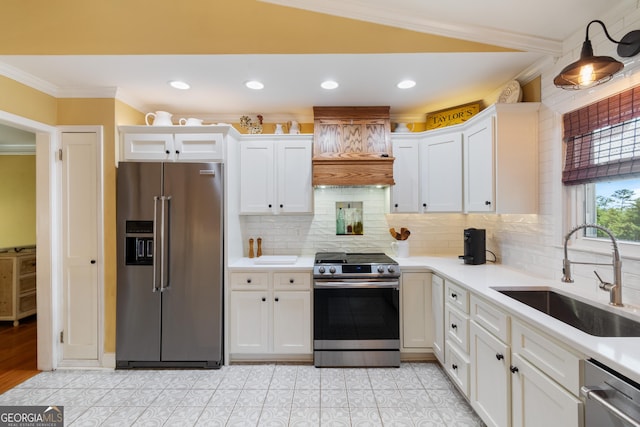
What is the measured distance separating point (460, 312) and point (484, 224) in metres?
1.34

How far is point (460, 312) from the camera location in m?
2.17

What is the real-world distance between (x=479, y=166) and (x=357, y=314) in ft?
5.62

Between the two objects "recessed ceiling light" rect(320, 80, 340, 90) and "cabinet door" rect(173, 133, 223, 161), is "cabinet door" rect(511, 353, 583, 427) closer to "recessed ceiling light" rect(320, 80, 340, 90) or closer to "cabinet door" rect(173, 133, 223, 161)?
"recessed ceiling light" rect(320, 80, 340, 90)

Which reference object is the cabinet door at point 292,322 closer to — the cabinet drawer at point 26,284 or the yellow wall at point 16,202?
the cabinet drawer at point 26,284

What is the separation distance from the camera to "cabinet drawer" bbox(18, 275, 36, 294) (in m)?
3.86

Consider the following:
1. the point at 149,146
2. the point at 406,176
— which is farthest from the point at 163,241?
the point at 406,176

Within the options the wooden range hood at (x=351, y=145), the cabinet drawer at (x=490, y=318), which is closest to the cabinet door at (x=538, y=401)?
the cabinet drawer at (x=490, y=318)

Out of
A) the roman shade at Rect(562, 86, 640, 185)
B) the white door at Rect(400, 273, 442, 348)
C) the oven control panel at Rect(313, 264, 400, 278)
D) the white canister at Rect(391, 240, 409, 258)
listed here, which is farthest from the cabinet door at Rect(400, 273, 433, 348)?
the roman shade at Rect(562, 86, 640, 185)

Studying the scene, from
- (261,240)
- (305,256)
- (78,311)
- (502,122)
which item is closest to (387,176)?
(502,122)

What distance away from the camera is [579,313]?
1.75 m

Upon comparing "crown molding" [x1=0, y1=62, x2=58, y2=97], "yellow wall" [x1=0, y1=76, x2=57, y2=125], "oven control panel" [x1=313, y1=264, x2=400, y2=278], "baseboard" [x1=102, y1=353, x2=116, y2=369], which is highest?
"crown molding" [x1=0, y1=62, x2=58, y2=97]

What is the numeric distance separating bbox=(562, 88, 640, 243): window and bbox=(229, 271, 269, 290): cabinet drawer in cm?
251

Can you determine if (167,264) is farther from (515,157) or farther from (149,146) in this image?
(515,157)

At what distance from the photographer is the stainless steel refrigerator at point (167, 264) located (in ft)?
8.73
